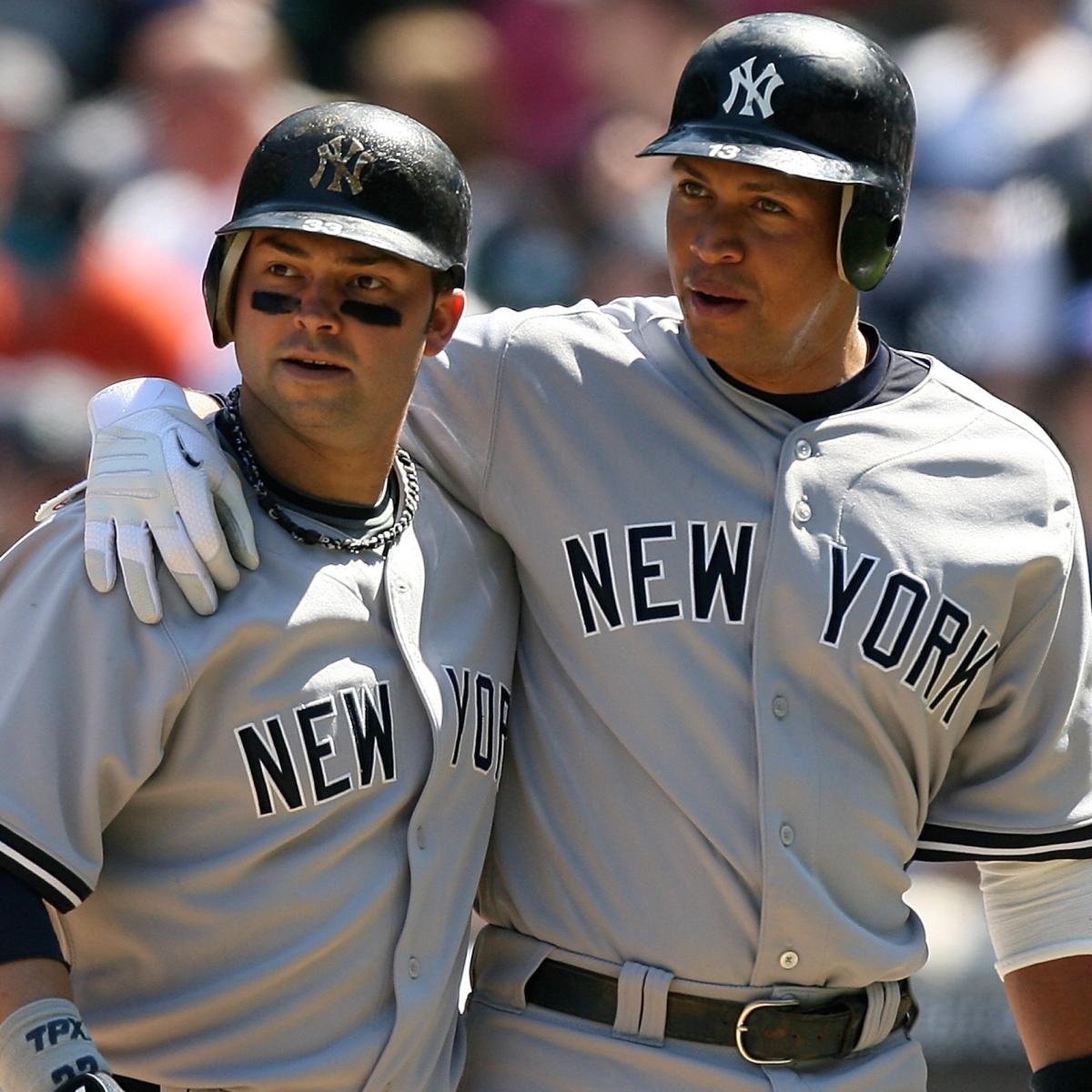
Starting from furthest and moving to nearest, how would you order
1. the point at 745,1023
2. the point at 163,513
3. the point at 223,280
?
the point at 745,1023 < the point at 223,280 < the point at 163,513

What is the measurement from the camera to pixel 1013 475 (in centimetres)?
312

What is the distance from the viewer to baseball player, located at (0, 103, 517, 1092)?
2.46 metres

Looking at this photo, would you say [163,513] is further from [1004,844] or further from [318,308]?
[1004,844]

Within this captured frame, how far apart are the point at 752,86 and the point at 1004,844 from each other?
1.27 metres

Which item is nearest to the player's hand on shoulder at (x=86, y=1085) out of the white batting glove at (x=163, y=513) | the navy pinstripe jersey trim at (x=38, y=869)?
Answer: the navy pinstripe jersey trim at (x=38, y=869)

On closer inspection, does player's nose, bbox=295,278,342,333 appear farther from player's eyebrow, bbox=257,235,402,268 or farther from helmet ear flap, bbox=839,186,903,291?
helmet ear flap, bbox=839,186,903,291

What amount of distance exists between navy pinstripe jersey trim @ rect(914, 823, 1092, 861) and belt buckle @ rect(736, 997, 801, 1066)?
0.40 m

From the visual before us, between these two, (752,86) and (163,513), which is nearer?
(163,513)

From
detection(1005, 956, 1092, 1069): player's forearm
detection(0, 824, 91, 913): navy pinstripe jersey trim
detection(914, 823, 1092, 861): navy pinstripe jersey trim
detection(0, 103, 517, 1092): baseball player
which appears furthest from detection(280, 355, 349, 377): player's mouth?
detection(1005, 956, 1092, 1069): player's forearm

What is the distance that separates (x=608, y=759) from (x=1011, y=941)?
0.83 meters

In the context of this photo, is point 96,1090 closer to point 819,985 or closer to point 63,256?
point 819,985

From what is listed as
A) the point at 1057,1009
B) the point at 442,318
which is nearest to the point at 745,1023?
the point at 1057,1009

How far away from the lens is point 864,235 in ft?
10.1

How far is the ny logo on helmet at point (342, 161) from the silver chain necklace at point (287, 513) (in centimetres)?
35
